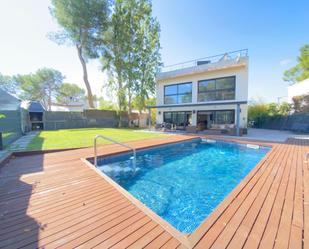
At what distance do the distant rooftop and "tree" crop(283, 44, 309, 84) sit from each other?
16722mm

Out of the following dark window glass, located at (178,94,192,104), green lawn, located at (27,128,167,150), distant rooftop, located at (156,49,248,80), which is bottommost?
green lawn, located at (27,128,167,150)

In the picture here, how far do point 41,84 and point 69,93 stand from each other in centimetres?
771

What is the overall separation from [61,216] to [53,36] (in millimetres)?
21268

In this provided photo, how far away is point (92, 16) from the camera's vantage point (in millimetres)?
17391

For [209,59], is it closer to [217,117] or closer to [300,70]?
[217,117]

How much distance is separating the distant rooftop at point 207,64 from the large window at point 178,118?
12.8 ft

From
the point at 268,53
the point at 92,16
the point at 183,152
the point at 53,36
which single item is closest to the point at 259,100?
the point at 268,53

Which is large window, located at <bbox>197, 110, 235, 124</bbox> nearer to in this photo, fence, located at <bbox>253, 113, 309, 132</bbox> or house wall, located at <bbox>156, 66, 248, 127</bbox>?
house wall, located at <bbox>156, 66, 248, 127</bbox>

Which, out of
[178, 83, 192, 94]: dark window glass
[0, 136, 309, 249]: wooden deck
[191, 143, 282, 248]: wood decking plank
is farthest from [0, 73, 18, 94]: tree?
[191, 143, 282, 248]: wood decking plank

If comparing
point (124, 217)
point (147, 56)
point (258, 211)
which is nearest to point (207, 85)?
point (147, 56)

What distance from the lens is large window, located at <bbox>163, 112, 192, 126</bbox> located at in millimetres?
16375

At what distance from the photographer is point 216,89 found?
14469mm

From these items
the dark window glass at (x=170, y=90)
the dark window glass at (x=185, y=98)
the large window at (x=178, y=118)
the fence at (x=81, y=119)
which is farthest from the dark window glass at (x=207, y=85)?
the fence at (x=81, y=119)

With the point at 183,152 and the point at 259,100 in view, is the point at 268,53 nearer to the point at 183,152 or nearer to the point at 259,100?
A: the point at 259,100
